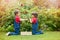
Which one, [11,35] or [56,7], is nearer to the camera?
[11,35]

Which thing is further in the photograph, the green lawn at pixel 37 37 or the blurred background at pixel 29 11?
the blurred background at pixel 29 11

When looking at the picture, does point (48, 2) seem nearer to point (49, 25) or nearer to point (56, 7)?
point (56, 7)

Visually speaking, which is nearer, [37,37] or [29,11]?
[37,37]

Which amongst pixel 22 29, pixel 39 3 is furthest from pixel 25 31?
pixel 39 3

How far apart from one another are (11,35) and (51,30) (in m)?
0.78

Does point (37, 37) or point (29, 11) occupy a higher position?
point (29, 11)

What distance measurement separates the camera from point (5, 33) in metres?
3.74

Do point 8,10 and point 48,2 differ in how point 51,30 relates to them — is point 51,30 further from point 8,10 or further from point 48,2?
point 8,10

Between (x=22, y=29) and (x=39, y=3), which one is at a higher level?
(x=39, y=3)

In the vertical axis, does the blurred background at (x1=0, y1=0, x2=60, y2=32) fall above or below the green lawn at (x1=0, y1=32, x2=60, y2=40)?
above

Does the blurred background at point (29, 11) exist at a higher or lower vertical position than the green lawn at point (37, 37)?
higher

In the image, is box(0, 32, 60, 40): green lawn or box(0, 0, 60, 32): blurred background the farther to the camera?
box(0, 0, 60, 32): blurred background

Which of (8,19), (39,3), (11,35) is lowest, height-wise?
(11,35)

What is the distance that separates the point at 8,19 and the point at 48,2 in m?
→ 0.80
